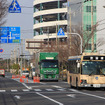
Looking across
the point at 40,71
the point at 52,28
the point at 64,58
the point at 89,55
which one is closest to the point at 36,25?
the point at 52,28

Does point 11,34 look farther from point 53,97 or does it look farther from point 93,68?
point 53,97

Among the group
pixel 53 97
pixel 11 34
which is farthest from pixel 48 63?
pixel 53 97

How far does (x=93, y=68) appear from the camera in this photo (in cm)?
3028

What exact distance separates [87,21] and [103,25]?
3.66 m

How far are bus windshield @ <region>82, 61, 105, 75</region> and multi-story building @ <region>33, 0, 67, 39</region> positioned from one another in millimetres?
79529

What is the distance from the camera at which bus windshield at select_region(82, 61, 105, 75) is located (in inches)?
1190

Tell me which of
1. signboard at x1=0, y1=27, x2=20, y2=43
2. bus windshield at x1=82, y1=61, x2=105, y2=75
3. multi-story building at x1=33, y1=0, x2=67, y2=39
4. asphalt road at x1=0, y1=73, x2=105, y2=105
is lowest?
asphalt road at x1=0, y1=73, x2=105, y2=105

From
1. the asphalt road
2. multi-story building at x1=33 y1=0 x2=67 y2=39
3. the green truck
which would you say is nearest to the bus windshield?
the asphalt road

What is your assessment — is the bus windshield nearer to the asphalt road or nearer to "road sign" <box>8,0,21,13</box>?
the asphalt road

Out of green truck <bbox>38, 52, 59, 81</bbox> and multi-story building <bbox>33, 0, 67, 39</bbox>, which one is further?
multi-story building <bbox>33, 0, 67, 39</bbox>

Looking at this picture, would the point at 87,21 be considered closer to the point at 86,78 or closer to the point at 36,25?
the point at 36,25

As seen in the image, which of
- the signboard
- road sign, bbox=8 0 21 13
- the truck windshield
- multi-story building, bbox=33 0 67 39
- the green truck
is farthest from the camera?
multi-story building, bbox=33 0 67 39

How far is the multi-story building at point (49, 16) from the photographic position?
113 meters

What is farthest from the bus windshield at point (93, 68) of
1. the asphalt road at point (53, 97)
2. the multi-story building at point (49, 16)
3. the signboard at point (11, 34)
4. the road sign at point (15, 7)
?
the multi-story building at point (49, 16)
